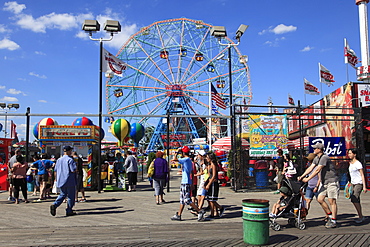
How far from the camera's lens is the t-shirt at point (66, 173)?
830cm

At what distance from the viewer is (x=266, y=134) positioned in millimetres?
13766

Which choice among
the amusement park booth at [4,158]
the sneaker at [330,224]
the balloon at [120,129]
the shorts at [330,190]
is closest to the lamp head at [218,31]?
the shorts at [330,190]

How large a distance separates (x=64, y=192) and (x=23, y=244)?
2479 mm

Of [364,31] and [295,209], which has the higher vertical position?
[364,31]

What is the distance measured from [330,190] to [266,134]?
22.1 feet

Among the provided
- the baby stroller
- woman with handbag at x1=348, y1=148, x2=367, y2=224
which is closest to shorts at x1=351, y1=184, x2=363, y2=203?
woman with handbag at x1=348, y1=148, x2=367, y2=224

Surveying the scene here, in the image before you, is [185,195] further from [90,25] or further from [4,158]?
[4,158]

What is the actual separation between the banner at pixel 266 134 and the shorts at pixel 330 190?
641 centimetres

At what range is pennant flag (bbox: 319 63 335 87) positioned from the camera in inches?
836

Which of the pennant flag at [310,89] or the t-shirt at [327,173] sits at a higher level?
the pennant flag at [310,89]

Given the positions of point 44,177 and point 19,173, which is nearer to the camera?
point 19,173

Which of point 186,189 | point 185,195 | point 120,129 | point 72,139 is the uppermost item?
point 120,129

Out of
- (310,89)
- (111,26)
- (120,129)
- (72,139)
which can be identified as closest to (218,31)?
(111,26)

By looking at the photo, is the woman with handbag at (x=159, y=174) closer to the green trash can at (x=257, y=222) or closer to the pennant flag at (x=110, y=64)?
the green trash can at (x=257, y=222)
